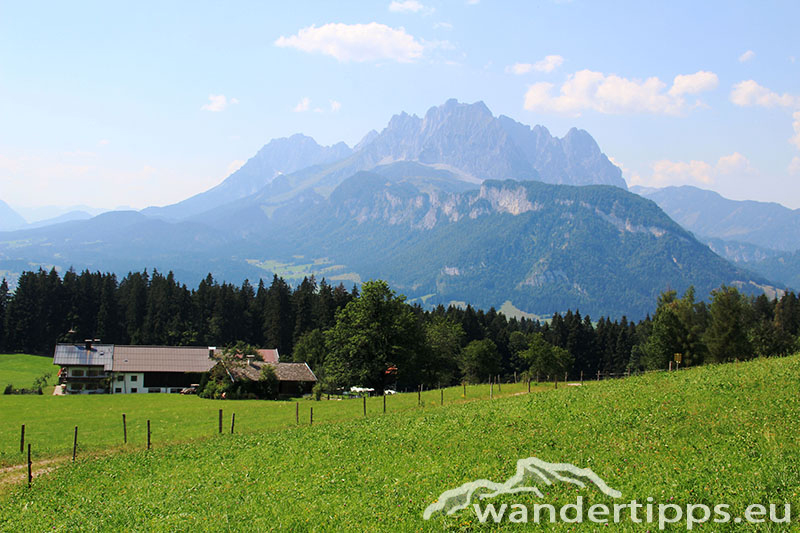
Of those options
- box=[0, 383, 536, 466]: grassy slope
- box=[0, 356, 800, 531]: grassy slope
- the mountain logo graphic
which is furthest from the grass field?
the mountain logo graphic

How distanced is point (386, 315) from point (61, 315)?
81973 millimetres

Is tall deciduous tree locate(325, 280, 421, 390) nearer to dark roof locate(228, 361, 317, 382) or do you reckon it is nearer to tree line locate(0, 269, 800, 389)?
tree line locate(0, 269, 800, 389)

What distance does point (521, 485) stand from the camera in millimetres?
16469

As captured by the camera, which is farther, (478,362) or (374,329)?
Result: (478,362)

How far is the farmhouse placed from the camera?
292 ft

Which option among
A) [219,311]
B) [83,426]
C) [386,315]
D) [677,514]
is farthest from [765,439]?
[219,311]

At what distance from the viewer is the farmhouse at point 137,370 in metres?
89.0

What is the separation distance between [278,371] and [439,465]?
70893 mm

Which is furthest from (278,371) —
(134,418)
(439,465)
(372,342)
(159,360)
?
(439,465)

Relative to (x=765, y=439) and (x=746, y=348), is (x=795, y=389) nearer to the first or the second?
(x=765, y=439)

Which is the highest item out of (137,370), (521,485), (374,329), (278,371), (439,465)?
(374,329)

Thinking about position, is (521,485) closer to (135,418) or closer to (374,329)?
(135,418)

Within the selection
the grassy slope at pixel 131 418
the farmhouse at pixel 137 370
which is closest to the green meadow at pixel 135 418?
the grassy slope at pixel 131 418

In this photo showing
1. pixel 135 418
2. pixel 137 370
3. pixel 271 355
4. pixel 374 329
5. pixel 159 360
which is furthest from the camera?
pixel 271 355
